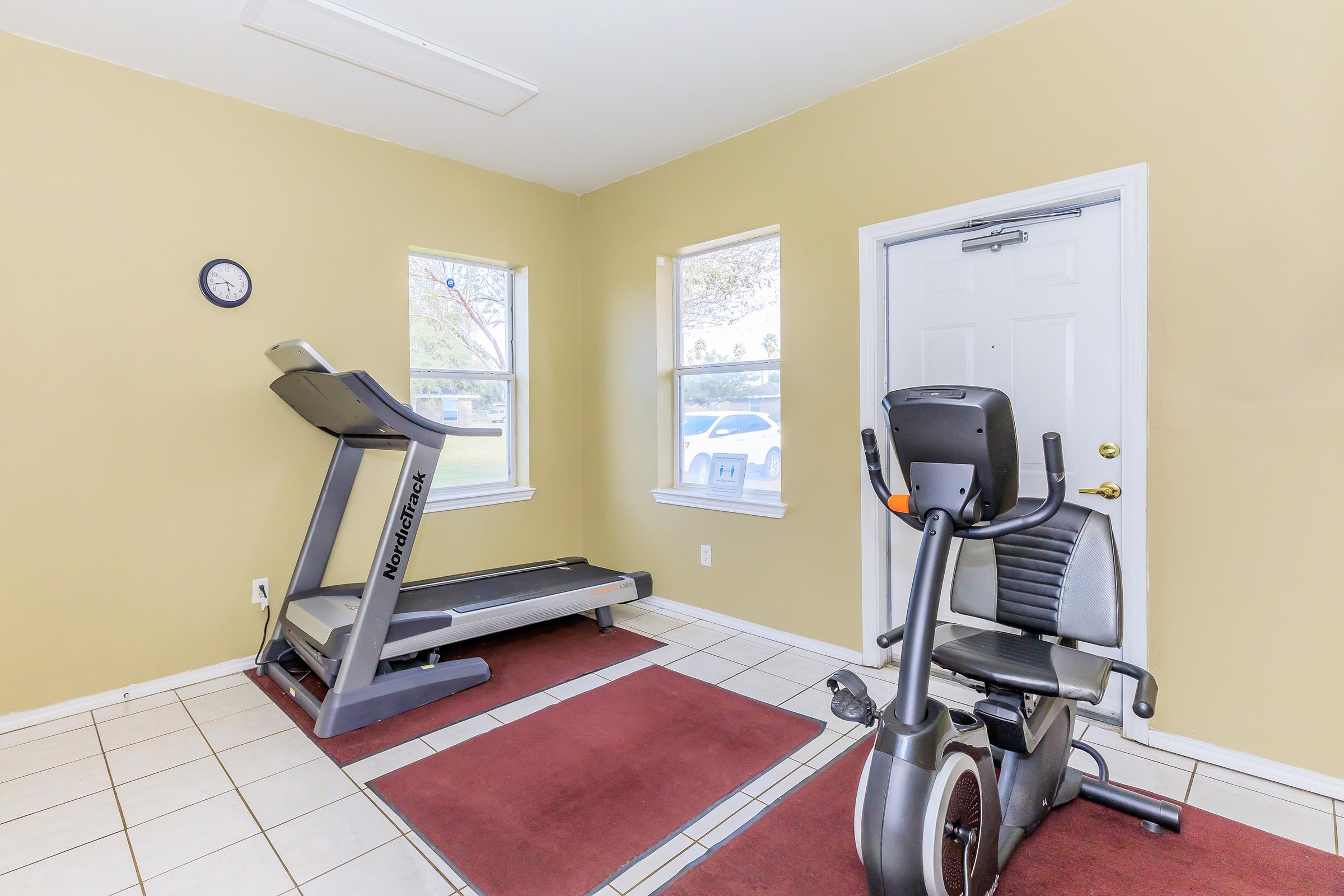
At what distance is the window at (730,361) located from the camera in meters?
3.44

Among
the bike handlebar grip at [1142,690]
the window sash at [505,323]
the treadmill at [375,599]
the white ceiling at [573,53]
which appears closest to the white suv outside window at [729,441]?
the treadmill at [375,599]

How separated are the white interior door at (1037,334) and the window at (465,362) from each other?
2387mm

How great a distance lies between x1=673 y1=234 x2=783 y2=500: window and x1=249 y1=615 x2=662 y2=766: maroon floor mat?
3.55ft

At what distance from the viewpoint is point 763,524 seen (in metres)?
3.37

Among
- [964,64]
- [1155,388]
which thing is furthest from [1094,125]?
[1155,388]

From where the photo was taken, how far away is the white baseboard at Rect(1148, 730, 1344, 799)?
195cm

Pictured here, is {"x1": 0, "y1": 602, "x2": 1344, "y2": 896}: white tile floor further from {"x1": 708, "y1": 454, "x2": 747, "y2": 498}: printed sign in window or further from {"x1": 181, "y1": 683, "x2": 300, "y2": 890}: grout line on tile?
{"x1": 708, "y1": 454, "x2": 747, "y2": 498}: printed sign in window

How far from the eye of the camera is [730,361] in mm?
3641

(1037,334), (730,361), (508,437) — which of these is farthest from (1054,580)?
(508,437)

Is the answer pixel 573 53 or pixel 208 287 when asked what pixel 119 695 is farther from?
pixel 573 53

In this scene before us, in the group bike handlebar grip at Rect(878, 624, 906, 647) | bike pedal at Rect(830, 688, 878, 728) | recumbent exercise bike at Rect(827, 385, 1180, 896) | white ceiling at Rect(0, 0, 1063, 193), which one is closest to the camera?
recumbent exercise bike at Rect(827, 385, 1180, 896)

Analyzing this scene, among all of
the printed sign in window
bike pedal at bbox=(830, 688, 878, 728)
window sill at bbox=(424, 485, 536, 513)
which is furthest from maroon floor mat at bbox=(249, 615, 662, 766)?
bike pedal at bbox=(830, 688, 878, 728)

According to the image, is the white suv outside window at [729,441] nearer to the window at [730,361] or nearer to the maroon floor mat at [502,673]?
the window at [730,361]

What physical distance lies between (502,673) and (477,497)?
3.87 feet
